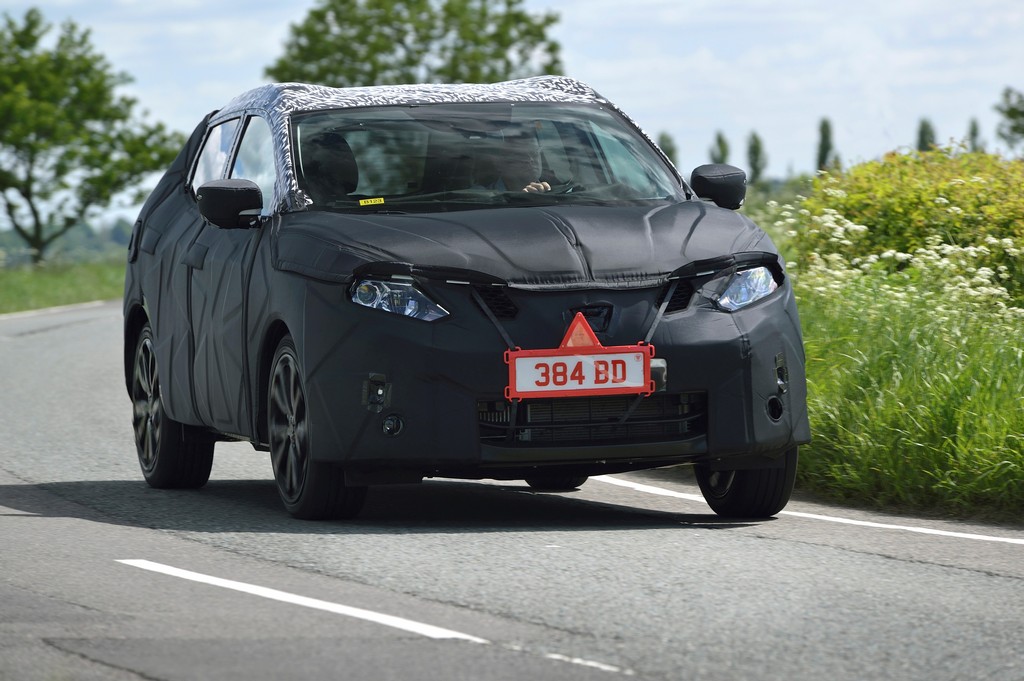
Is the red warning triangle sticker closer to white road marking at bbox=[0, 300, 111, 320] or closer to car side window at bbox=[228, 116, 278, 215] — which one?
car side window at bbox=[228, 116, 278, 215]

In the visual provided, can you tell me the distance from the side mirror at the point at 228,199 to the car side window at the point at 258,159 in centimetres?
16

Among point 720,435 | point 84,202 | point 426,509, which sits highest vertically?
point 720,435

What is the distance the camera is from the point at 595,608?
19.4 ft

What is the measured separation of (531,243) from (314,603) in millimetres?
2011

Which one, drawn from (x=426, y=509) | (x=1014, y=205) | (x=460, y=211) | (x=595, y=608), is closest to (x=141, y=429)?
(x=426, y=509)

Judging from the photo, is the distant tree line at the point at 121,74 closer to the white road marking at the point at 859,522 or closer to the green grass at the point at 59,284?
the green grass at the point at 59,284

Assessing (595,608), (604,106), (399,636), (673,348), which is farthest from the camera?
(604,106)

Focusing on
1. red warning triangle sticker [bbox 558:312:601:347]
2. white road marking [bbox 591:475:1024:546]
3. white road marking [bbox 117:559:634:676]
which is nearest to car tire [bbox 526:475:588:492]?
white road marking [bbox 591:475:1024:546]

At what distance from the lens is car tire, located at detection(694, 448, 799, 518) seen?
8.02 metres

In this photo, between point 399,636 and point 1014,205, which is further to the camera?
point 1014,205

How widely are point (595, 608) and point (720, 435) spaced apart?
176 centimetres

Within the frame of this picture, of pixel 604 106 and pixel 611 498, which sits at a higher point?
pixel 604 106

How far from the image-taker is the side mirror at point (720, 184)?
859 centimetres

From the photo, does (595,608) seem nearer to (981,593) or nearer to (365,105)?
Answer: (981,593)
